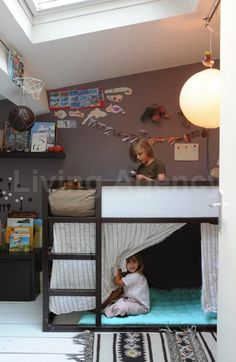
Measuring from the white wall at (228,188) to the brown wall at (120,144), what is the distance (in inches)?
105

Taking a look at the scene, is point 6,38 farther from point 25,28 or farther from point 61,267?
point 61,267

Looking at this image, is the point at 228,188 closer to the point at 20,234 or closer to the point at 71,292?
the point at 71,292

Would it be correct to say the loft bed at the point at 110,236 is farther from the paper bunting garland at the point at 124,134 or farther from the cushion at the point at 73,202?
the paper bunting garland at the point at 124,134

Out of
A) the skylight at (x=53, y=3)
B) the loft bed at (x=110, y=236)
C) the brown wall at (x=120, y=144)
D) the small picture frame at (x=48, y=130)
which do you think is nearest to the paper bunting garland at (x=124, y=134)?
the brown wall at (x=120, y=144)

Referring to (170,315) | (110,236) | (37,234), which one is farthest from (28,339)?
(37,234)

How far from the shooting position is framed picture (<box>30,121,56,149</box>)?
12.9ft

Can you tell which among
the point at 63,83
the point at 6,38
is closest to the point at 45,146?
the point at 63,83

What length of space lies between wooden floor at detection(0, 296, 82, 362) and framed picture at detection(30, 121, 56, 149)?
169 centimetres

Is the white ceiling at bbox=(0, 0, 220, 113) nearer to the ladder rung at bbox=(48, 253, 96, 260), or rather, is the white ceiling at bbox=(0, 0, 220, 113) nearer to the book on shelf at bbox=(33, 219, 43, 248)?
the book on shelf at bbox=(33, 219, 43, 248)

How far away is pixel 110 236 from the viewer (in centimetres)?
269

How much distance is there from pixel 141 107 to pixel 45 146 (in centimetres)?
109

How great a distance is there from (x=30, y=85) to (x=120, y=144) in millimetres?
1280

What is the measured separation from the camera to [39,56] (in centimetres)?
293

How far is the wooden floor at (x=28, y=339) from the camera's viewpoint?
7.43 feet
